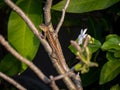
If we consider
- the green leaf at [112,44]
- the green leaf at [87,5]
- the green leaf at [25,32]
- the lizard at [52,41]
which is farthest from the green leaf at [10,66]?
the lizard at [52,41]

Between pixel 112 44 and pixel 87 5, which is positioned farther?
pixel 87 5

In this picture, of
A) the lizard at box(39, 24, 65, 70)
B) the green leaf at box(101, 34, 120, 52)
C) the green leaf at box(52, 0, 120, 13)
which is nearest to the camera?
the lizard at box(39, 24, 65, 70)

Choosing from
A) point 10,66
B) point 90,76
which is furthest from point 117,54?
point 10,66

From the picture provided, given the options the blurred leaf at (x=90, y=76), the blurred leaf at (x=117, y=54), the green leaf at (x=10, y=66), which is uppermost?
the blurred leaf at (x=117, y=54)

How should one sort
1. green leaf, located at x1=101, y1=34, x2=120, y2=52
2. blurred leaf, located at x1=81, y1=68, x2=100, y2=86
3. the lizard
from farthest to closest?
blurred leaf, located at x1=81, y1=68, x2=100, y2=86 → green leaf, located at x1=101, y1=34, x2=120, y2=52 → the lizard

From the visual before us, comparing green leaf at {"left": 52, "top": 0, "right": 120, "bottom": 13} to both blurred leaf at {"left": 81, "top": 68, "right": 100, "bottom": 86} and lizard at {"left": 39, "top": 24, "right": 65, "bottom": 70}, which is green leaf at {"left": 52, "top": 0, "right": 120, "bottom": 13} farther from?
lizard at {"left": 39, "top": 24, "right": 65, "bottom": 70}

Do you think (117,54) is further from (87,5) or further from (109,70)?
(87,5)

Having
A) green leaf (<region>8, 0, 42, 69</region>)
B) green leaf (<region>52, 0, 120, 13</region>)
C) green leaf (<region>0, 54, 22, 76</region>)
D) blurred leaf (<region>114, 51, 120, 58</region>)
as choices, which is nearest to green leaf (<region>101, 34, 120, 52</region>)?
blurred leaf (<region>114, 51, 120, 58</region>)

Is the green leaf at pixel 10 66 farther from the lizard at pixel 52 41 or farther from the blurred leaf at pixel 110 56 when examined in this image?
the lizard at pixel 52 41

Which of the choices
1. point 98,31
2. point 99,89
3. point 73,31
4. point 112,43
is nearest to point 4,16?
point 73,31

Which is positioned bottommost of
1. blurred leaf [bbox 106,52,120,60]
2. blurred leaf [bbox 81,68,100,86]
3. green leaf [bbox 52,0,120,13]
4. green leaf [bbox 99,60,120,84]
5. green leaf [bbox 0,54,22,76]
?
blurred leaf [bbox 81,68,100,86]
